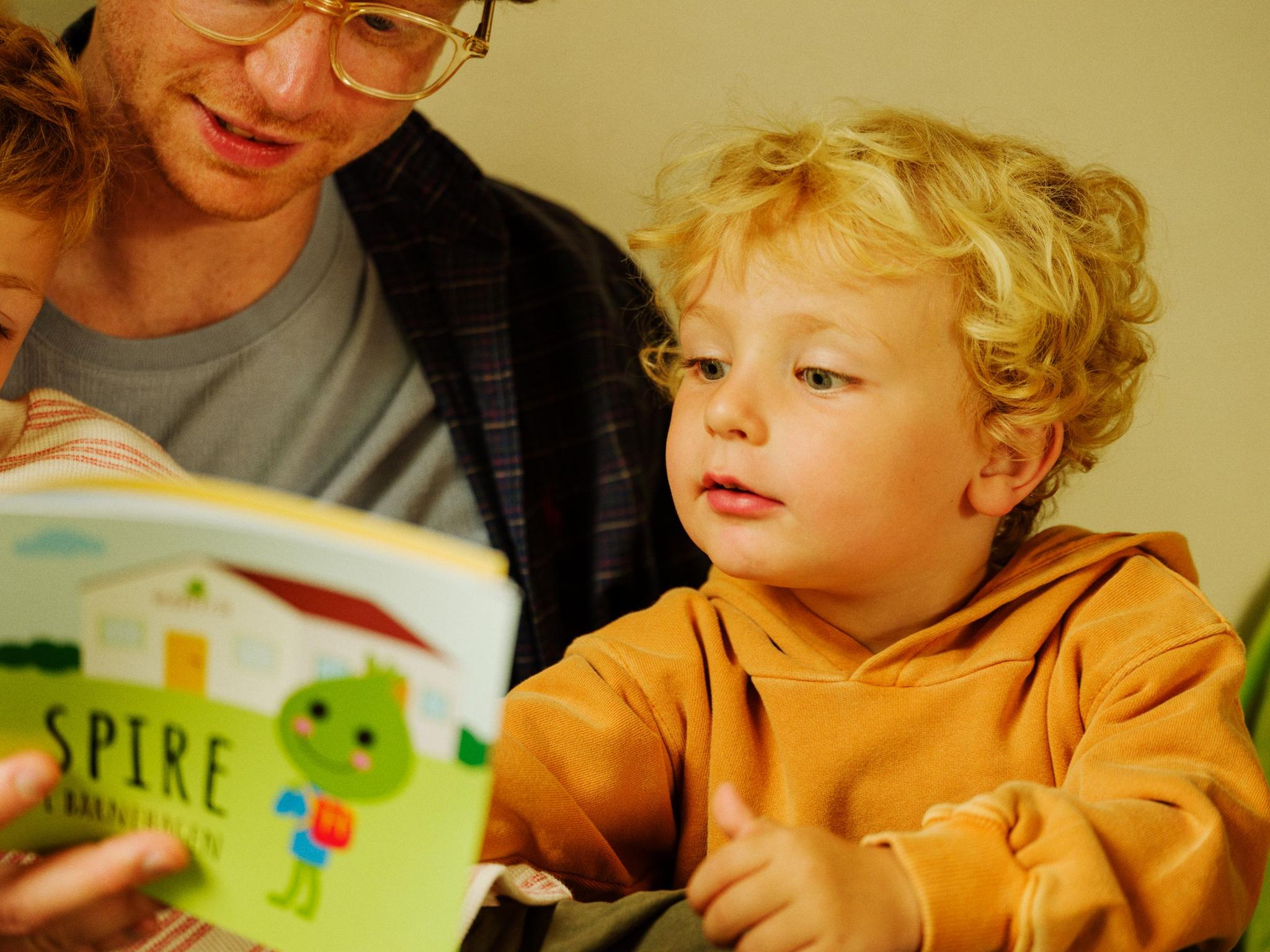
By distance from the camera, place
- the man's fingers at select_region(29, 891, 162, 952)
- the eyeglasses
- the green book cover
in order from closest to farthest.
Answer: the green book cover
the man's fingers at select_region(29, 891, 162, 952)
the eyeglasses

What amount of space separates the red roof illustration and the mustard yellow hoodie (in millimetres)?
406

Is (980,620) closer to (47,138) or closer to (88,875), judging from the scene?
(88,875)

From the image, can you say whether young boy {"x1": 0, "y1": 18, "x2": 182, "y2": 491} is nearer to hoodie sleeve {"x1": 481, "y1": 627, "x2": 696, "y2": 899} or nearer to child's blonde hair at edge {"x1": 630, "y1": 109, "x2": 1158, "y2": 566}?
hoodie sleeve {"x1": 481, "y1": 627, "x2": 696, "y2": 899}

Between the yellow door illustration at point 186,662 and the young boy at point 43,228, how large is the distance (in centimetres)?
42

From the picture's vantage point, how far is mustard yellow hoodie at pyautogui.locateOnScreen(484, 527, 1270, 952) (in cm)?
87

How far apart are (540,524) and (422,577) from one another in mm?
897

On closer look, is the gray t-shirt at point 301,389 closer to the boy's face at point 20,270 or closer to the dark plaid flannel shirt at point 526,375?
the dark plaid flannel shirt at point 526,375

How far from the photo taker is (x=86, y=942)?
30.4 inches

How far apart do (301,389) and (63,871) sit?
81cm

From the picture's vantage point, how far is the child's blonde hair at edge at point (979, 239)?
106cm

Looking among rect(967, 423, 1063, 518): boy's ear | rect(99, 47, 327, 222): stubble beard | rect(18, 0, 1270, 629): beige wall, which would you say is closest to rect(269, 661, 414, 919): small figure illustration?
rect(967, 423, 1063, 518): boy's ear

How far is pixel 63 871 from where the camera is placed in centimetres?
72

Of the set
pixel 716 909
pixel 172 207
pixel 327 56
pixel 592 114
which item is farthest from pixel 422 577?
pixel 592 114

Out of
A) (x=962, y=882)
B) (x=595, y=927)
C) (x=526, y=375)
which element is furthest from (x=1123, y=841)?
(x=526, y=375)
